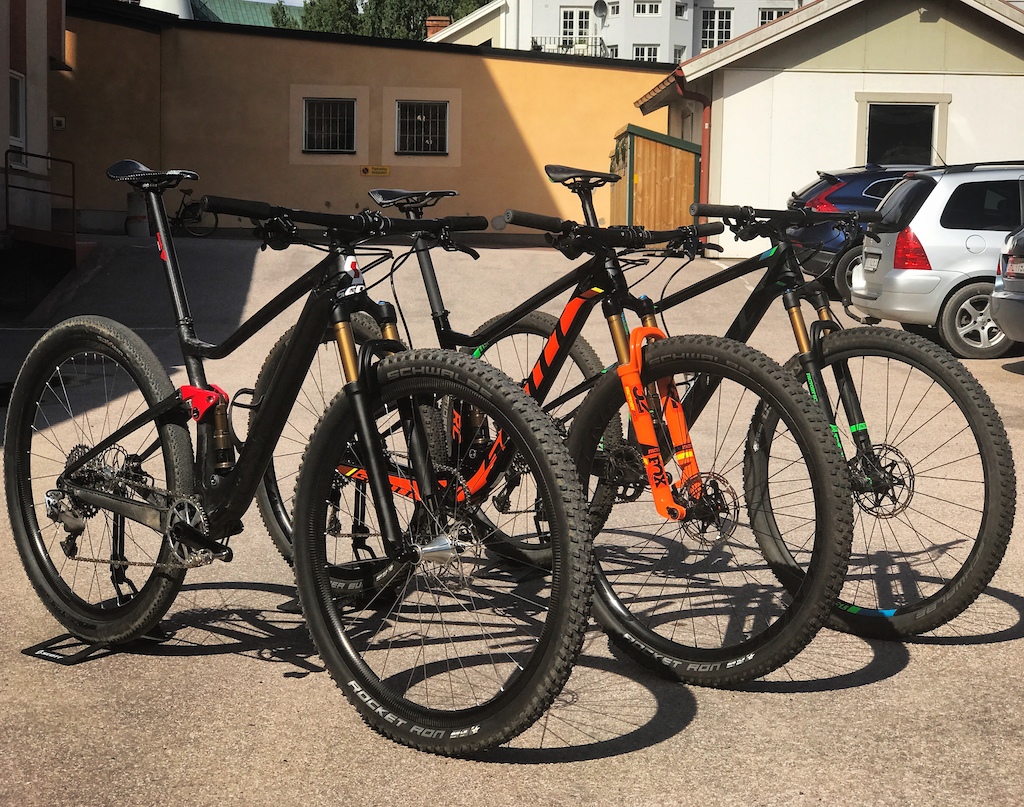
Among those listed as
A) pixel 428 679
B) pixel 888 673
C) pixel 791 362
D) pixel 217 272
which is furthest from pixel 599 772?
pixel 217 272

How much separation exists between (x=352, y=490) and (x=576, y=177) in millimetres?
1289

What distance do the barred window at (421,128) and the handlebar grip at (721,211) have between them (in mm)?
26637

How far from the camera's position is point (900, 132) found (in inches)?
898

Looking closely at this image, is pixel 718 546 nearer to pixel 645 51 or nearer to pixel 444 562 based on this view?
pixel 444 562

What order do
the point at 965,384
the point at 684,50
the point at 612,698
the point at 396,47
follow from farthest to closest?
the point at 684,50, the point at 396,47, the point at 965,384, the point at 612,698

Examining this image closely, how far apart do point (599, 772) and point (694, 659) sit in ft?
2.20

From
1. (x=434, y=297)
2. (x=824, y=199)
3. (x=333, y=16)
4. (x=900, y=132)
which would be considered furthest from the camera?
(x=333, y=16)

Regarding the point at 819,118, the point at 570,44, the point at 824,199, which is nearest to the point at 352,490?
the point at 824,199

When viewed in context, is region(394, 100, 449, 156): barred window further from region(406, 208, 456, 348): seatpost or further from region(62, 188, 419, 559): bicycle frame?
region(62, 188, 419, 559): bicycle frame

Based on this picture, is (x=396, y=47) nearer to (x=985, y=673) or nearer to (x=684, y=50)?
(x=985, y=673)

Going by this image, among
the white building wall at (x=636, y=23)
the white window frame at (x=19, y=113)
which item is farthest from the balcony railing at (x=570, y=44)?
the white window frame at (x=19, y=113)

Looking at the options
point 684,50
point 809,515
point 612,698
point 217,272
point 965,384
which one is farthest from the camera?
point 684,50

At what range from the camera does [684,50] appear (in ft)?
223

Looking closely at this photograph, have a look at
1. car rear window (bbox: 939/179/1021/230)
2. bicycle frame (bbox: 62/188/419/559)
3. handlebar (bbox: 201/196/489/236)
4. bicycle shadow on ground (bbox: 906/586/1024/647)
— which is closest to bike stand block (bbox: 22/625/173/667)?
bicycle frame (bbox: 62/188/419/559)
